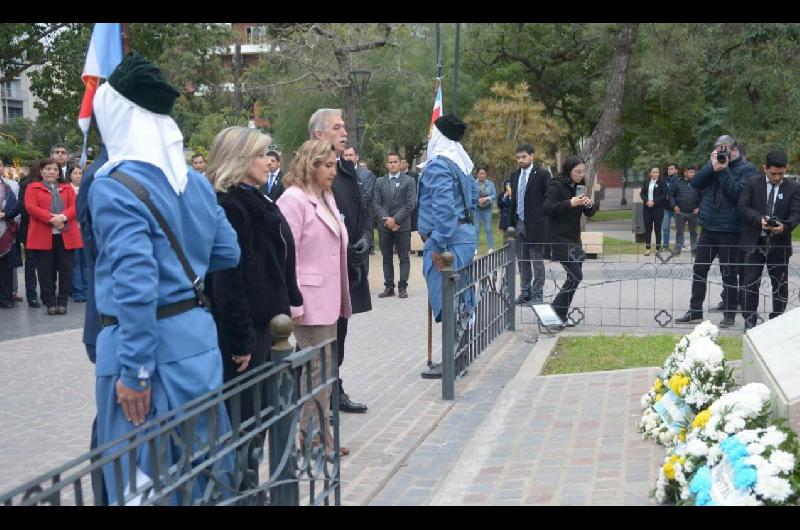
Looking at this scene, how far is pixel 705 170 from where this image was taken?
10383 mm

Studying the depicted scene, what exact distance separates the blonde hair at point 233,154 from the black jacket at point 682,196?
1696 centimetres

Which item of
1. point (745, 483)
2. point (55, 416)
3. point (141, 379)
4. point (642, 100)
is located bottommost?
point (55, 416)

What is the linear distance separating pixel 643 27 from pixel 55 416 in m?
26.2

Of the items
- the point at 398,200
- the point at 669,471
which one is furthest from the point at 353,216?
the point at 398,200

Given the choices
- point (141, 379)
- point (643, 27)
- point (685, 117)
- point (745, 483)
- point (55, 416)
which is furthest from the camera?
point (685, 117)

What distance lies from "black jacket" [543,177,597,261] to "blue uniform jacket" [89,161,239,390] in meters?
7.12

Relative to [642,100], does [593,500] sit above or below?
below

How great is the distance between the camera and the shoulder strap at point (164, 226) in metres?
3.59

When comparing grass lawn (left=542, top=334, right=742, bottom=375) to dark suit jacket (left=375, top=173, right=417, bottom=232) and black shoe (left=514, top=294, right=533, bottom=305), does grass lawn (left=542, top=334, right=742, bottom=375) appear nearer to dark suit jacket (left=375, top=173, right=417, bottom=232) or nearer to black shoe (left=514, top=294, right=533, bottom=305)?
black shoe (left=514, top=294, right=533, bottom=305)

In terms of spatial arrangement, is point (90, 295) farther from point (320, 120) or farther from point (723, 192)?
point (723, 192)
